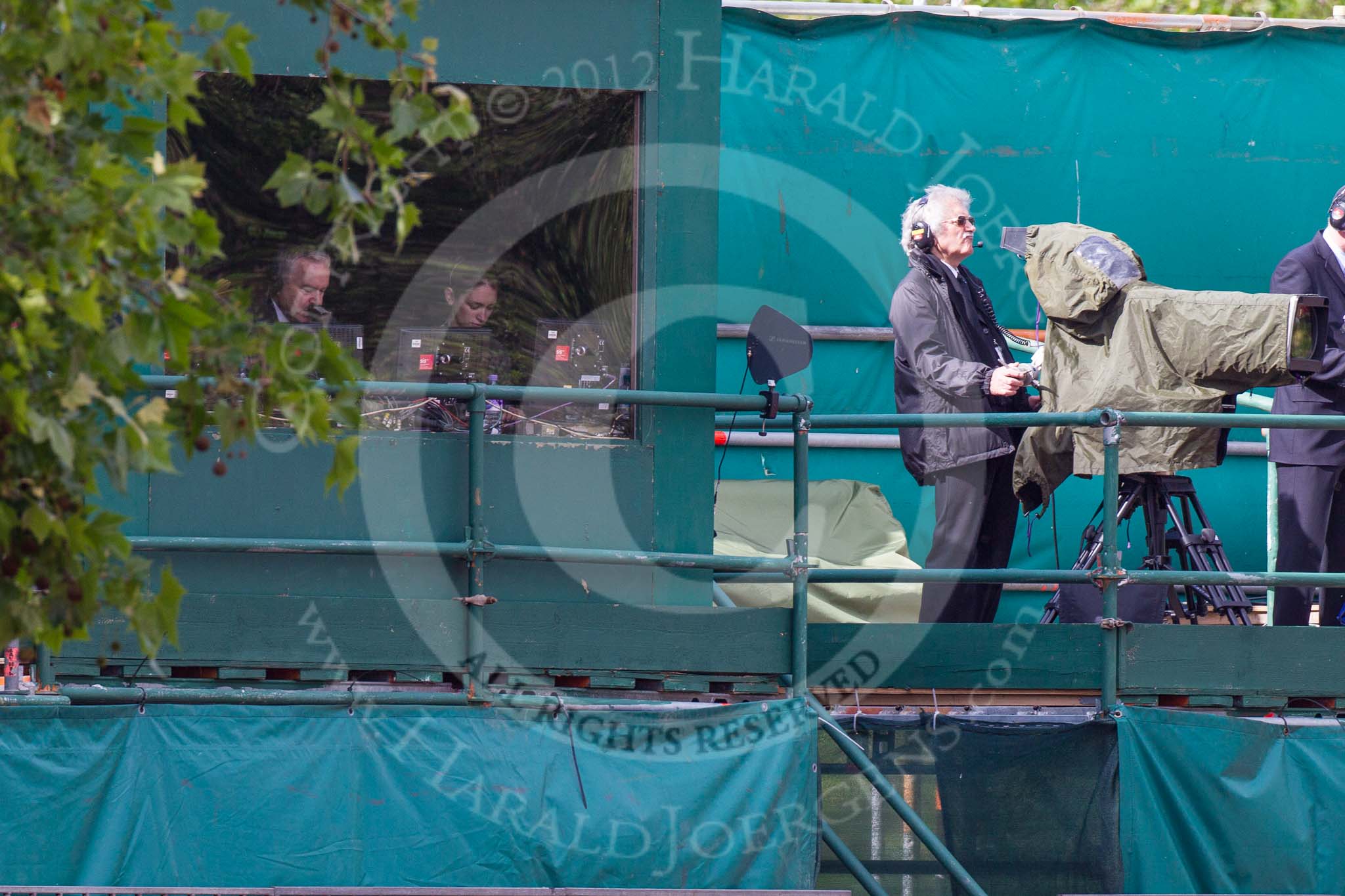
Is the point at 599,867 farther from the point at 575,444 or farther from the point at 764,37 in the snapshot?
the point at 764,37

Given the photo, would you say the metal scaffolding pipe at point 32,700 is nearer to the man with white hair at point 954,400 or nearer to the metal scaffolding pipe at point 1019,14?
the man with white hair at point 954,400

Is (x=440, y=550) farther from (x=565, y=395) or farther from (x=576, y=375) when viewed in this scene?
(x=576, y=375)

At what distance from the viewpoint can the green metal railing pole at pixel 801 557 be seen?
22.4 feet

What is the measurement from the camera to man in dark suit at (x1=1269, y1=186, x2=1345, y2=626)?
802 centimetres

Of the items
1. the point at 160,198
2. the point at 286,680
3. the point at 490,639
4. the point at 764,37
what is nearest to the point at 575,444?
the point at 490,639

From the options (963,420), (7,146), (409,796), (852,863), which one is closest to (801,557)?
(963,420)

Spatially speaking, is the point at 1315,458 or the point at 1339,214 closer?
the point at 1315,458

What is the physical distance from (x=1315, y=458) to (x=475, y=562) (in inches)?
161

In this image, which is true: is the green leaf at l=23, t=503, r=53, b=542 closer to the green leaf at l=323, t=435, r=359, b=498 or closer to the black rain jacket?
the green leaf at l=323, t=435, r=359, b=498

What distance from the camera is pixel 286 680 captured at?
6.88 metres

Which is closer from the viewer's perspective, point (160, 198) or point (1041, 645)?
point (160, 198)

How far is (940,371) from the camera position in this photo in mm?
7844

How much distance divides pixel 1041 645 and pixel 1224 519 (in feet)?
15.6

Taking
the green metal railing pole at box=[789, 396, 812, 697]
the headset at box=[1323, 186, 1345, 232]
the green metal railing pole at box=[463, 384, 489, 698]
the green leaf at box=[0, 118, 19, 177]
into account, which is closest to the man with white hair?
the green metal railing pole at box=[789, 396, 812, 697]
